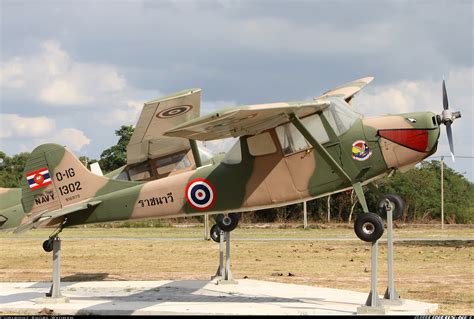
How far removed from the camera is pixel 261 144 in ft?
44.3

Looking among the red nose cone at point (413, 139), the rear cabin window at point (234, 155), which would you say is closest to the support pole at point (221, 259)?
the rear cabin window at point (234, 155)

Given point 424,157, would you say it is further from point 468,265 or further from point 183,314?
point 468,265

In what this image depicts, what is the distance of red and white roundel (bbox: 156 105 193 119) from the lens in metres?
19.8

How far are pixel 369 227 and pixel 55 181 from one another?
25.2 ft

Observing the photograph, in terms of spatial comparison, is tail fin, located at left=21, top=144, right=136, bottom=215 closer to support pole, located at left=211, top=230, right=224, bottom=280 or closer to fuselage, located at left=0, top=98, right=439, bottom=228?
fuselage, located at left=0, top=98, right=439, bottom=228

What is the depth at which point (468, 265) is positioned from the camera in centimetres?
2256

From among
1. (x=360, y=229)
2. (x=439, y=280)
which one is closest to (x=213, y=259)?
(x=439, y=280)

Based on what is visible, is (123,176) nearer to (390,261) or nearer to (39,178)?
(39,178)

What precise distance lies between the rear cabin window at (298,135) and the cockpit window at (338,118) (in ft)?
0.67

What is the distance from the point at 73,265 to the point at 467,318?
1727cm

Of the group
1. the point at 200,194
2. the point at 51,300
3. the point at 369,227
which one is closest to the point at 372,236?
Result: the point at 369,227

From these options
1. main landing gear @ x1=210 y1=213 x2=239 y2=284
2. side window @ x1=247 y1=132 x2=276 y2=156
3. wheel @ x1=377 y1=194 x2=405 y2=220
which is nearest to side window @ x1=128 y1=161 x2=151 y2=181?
main landing gear @ x1=210 y1=213 x2=239 y2=284

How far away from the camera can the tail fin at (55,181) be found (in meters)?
15.8

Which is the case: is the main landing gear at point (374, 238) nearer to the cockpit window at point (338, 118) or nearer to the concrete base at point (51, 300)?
the cockpit window at point (338, 118)
